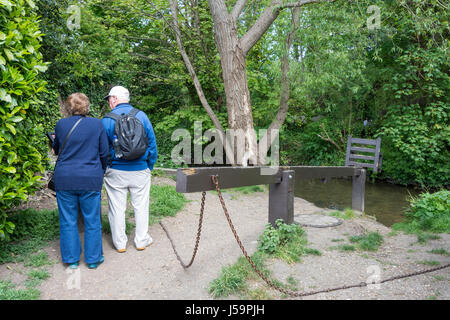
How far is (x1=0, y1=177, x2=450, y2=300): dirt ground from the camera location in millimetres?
3330

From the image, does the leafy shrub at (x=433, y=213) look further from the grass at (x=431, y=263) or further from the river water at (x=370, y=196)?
the grass at (x=431, y=263)

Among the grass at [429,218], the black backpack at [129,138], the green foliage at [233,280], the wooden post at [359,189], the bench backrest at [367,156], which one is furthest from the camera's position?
the bench backrest at [367,156]

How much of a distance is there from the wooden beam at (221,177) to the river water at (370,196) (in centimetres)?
466

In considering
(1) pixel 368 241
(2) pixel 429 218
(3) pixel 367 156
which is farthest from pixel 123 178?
(3) pixel 367 156

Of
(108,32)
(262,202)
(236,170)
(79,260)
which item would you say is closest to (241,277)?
(236,170)

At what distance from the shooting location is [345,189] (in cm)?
1159

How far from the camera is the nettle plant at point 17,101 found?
134 inches

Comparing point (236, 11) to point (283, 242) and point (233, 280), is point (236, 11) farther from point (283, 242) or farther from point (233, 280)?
point (233, 280)

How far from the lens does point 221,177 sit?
151 inches

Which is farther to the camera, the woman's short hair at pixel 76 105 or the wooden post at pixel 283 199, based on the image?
the wooden post at pixel 283 199

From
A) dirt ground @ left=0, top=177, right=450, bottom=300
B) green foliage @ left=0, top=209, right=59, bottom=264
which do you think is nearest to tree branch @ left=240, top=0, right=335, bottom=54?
dirt ground @ left=0, top=177, right=450, bottom=300

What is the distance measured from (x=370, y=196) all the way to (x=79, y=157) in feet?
30.6

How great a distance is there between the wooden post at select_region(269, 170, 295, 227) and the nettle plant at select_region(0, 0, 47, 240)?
3.02 m

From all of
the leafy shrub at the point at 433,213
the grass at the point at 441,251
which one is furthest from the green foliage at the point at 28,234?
the leafy shrub at the point at 433,213
